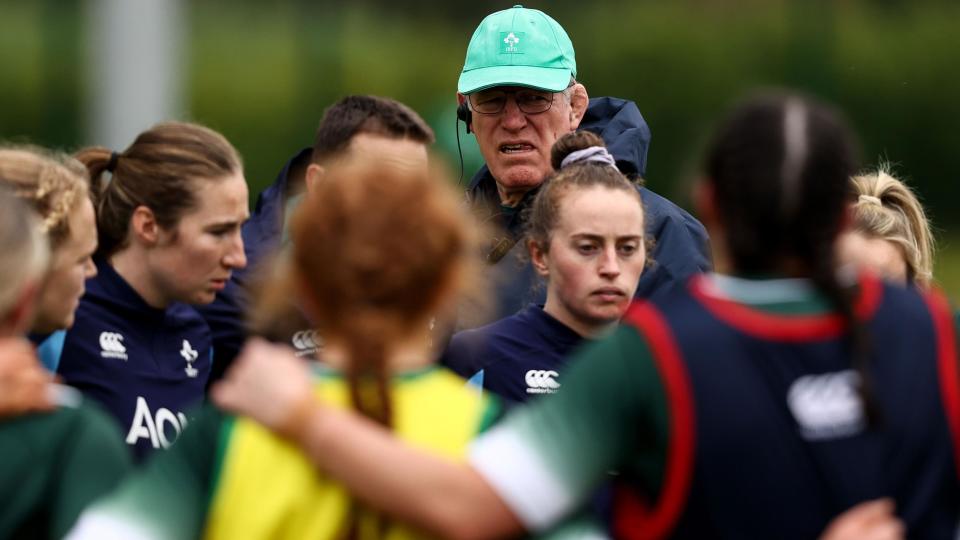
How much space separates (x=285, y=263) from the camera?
2607 millimetres

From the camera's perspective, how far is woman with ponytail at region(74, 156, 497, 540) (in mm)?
2465

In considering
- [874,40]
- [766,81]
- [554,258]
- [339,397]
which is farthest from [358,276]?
[874,40]

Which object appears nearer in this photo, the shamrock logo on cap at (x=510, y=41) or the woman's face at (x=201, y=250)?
the woman's face at (x=201, y=250)

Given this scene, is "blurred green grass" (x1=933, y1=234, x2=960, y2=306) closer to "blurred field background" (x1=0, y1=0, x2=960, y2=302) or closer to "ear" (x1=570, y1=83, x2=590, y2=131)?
"blurred field background" (x1=0, y1=0, x2=960, y2=302)

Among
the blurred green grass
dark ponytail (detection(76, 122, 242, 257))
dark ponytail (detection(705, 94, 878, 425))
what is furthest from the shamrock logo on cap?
the blurred green grass

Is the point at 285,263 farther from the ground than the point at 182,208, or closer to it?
farther from the ground

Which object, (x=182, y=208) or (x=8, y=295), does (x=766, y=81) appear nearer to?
(x=182, y=208)

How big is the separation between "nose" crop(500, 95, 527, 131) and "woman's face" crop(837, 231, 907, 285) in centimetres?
121

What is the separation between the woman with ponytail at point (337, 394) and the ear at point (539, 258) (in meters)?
2.08

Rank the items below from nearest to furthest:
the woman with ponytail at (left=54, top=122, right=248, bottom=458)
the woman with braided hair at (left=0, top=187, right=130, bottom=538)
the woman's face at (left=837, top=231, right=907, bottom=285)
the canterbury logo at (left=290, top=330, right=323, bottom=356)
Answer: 1. the woman with braided hair at (left=0, top=187, right=130, bottom=538)
2. the canterbury logo at (left=290, top=330, right=323, bottom=356)
3. the woman's face at (left=837, top=231, right=907, bottom=285)
4. the woman with ponytail at (left=54, top=122, right=248, bottom=458)

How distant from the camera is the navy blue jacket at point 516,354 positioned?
4258mm

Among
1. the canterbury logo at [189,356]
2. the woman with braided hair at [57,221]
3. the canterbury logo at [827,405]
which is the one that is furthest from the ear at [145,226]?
the canterbury logo at [827,405]

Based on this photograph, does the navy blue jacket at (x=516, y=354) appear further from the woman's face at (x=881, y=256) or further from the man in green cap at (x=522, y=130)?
the woman's face at (x=881, y=256)

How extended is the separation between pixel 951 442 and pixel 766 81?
636 inches
